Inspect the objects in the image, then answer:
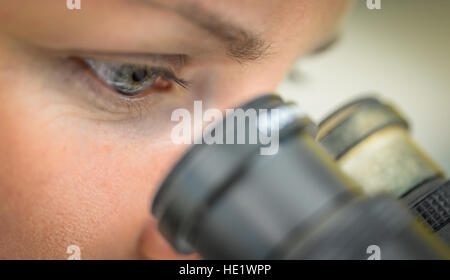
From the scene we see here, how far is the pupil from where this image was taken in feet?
1.73

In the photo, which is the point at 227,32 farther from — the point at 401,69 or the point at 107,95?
the point at 401,69

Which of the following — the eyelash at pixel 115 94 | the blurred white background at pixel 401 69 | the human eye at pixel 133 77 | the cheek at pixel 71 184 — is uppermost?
the blurred white background at pixel 401 69

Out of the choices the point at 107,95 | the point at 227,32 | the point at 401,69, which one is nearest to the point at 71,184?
the point at 107,95

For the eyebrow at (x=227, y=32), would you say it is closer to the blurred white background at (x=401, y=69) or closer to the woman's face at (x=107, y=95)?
the woman's face at (x=107, y=95)

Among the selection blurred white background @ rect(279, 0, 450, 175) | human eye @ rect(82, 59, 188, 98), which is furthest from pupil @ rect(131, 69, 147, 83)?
blurred white background @ rect(279, 0, 450, 175)

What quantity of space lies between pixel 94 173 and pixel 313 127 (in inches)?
8.2

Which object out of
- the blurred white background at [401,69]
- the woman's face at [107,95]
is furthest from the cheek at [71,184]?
the blurred white background at [401,69]

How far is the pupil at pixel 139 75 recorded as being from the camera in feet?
1.73

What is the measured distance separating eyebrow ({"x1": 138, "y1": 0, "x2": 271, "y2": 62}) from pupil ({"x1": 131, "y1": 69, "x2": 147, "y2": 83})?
8cm

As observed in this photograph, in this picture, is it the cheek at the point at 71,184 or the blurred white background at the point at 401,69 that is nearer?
the cheek at the point at 71,184

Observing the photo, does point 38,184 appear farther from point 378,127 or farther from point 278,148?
point 378,127

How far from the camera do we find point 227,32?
482 mm

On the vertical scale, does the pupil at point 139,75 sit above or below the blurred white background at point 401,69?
below
